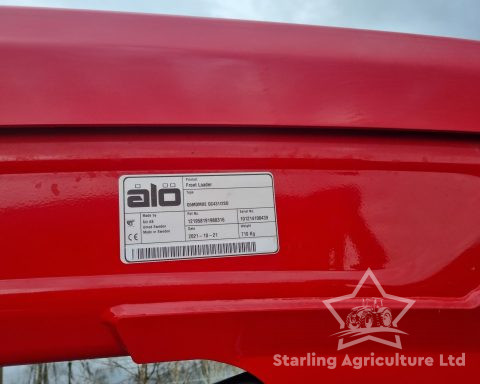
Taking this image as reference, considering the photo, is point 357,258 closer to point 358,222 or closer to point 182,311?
point 358,222

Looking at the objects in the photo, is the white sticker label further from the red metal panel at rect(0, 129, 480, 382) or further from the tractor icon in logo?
the tractor icon in logo

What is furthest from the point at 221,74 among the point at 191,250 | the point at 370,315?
the point at 370,315

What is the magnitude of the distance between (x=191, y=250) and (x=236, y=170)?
0.57 feet

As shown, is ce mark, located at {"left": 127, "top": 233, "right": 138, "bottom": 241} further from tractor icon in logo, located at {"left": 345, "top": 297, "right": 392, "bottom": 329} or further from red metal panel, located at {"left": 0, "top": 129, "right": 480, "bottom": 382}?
tractor icon in logo, located at {"left": 345, "top": 297, "right": 392, "bottom": 329}

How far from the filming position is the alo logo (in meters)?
0.92

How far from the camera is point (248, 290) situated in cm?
94

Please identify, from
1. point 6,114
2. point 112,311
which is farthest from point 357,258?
point 6,114

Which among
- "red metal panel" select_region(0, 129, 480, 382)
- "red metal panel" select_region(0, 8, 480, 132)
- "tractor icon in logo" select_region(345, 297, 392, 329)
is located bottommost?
"tractor icon in logo" select_region(345, 297, 392, 329)

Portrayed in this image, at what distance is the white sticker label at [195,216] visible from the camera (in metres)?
0.91

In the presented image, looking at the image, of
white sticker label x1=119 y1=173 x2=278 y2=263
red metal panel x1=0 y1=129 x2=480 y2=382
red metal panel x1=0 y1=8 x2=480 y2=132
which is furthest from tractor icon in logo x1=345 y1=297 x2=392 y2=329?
red metal panel x1=0 y1=8 x2=480 y2=132

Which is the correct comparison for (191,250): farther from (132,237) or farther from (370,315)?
(370,315)

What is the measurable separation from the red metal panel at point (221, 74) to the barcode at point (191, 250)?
0.22m

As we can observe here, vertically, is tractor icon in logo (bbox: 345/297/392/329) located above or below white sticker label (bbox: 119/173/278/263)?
below

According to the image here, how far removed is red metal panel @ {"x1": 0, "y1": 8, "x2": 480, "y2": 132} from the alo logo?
122mm
